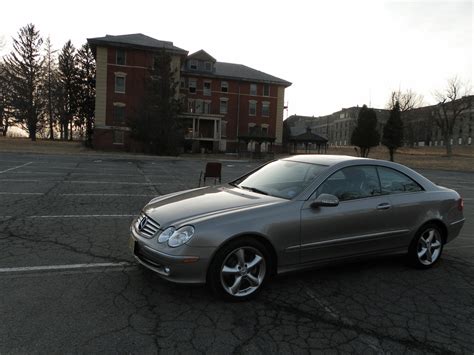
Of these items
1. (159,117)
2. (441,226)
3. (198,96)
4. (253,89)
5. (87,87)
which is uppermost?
(253,89)

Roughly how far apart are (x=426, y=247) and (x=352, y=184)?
1.49 m

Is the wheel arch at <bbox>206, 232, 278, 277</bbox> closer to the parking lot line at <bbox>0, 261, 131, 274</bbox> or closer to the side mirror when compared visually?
the side mirror

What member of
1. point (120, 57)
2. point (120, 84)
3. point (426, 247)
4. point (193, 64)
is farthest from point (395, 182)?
point (193, 64)

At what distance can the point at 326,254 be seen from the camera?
429 cm

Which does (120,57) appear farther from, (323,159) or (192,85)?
(323,159)

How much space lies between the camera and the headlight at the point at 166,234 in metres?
3.73

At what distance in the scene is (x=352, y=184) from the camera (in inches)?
184

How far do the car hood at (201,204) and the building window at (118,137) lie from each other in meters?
40.6

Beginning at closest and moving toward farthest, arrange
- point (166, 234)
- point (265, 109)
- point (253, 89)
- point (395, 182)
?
point (166, 234)
point (395, 182)
point (253, 89)
point (265, 109)

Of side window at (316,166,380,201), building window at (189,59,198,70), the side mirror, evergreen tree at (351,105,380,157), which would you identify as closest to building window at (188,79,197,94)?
building window at (189,59,198,70)

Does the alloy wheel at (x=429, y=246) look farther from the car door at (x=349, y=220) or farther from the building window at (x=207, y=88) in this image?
the building window at (x=207, y=88)

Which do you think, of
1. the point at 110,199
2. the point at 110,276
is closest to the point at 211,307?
the point at 110,276

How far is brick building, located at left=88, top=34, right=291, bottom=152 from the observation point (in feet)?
141

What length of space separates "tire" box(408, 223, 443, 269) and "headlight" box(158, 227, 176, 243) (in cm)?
323
